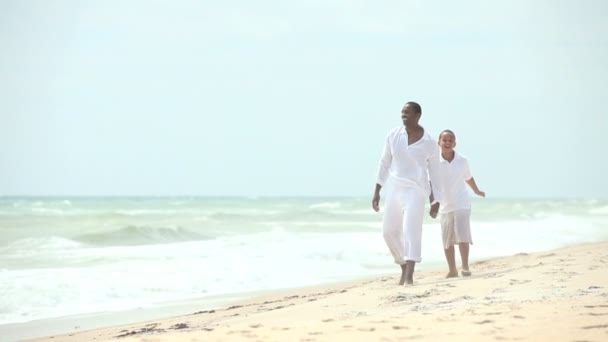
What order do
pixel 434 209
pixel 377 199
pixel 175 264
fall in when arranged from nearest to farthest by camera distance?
pixel 377 199 → pixel 434 209 → pixel 175 264

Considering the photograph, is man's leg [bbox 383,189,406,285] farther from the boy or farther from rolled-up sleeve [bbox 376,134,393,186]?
the boy

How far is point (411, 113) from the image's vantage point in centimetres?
858

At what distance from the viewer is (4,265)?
1404cm

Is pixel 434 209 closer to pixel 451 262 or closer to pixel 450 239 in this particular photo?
pixel 450 239

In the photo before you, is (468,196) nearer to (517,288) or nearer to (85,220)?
(517,288)

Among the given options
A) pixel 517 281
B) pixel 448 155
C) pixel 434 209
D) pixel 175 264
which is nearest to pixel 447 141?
pixel 448 155

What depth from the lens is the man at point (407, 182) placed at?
860 cm

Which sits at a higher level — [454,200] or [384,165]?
[384,165]

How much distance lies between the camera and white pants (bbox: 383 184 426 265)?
8.60 m

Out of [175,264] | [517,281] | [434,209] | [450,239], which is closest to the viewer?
[517,281]

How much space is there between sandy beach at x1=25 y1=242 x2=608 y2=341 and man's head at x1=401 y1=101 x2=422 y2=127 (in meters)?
1.58

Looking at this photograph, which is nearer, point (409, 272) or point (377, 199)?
point (409, 272)

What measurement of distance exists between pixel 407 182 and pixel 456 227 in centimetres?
111

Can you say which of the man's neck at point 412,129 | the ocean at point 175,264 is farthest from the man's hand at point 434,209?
the ocean at point 175,264
